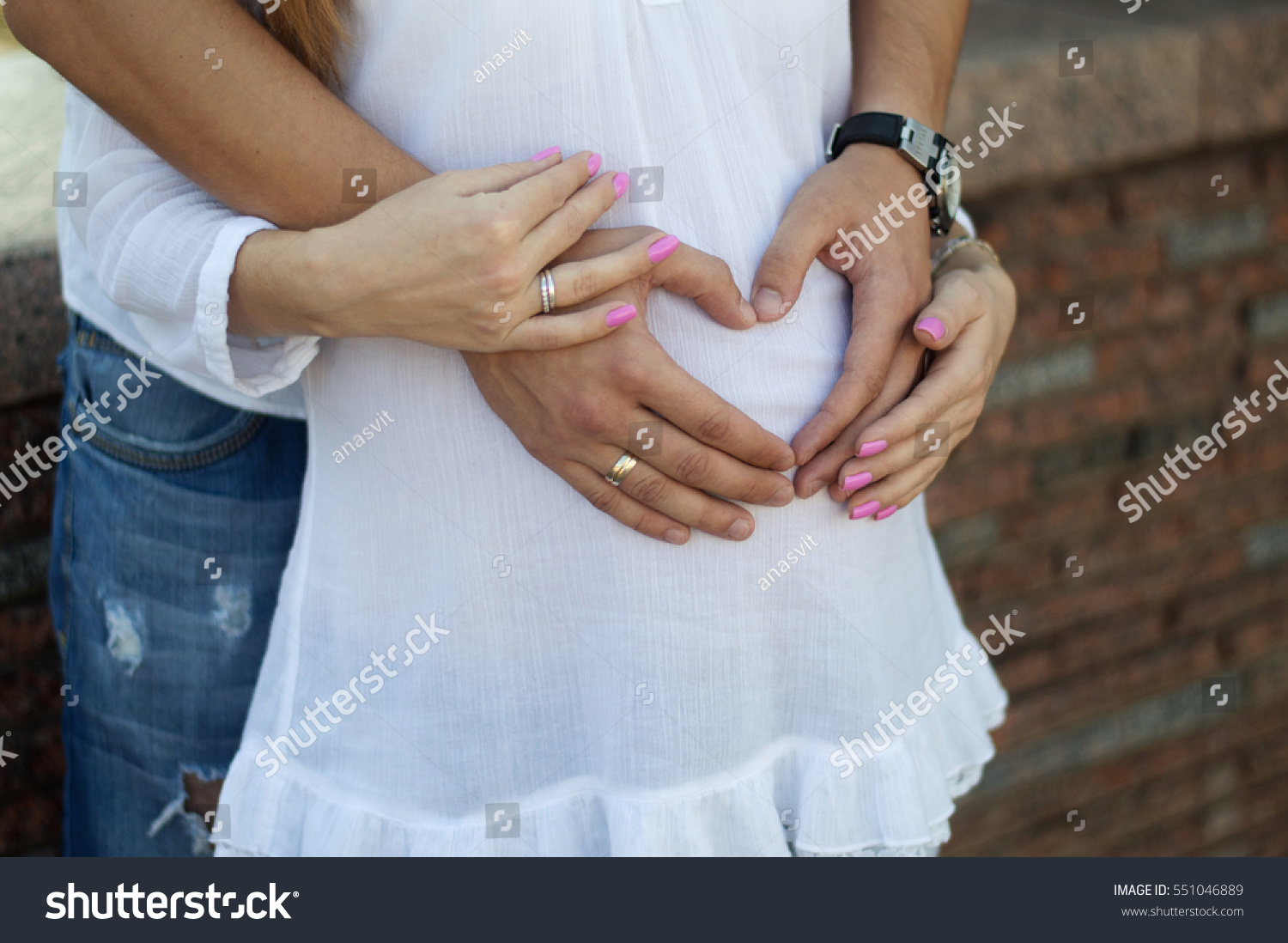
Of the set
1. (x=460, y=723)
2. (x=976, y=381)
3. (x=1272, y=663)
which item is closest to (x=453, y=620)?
(x=460, y=723)

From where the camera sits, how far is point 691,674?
830mm

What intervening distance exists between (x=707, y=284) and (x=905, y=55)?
39 cm

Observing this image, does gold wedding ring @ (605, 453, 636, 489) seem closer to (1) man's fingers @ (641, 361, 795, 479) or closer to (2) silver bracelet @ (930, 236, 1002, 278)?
(1) man's fingers @ (641, 361, 795, 479)

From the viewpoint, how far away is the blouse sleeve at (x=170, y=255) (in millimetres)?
790

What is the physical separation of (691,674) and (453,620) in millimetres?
189

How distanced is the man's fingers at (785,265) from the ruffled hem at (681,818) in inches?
14.1

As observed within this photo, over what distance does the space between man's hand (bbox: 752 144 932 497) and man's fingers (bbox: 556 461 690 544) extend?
0.12 meters

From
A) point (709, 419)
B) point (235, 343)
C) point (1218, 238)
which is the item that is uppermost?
point (1218, 238)

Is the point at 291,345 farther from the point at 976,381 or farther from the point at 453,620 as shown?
the point at 976,381

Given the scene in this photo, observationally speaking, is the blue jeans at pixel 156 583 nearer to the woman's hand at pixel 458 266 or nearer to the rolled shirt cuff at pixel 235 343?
the rolled shirt cuff at pixel 235 343

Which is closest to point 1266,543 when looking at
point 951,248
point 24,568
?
point 951,248

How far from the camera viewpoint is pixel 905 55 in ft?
3.39

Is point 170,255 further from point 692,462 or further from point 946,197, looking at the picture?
point 946,197

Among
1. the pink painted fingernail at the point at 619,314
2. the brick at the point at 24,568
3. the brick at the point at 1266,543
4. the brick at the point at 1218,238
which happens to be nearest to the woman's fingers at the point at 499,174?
the pink painted fingernail at the point at 619,314
